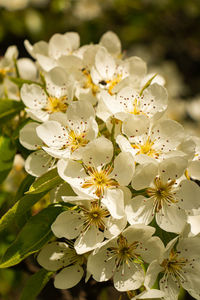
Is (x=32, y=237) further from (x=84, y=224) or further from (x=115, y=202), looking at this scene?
(x=115, y=202)

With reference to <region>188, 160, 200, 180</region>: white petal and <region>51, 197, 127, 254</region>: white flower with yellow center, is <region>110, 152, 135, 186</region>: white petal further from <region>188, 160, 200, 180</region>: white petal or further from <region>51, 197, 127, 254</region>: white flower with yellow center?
<region>188, 160, 200, 180</region>: white petal

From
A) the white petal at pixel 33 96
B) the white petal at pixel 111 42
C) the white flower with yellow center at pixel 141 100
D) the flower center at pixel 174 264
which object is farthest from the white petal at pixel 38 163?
the white petal at pixel 111 42

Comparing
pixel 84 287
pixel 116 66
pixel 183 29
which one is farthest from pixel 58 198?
pixel 183 29

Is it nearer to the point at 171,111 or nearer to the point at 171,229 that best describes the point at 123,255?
the point at 171,229

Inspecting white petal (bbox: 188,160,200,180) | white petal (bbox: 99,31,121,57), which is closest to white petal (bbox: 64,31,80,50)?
white petal (bbox: 99,31,121,57)

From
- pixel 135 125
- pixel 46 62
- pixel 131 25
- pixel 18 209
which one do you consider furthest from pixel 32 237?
pixel 131 25

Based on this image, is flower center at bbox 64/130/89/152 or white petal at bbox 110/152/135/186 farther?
flower center at bbox 64/130/89/152
